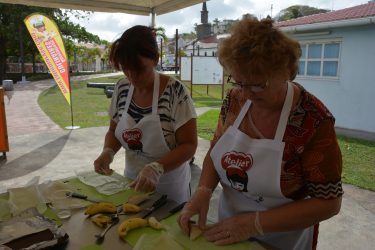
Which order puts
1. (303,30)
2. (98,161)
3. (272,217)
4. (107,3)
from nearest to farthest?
1. (272,217)
2. (98,161)
3. (107,3)
4. (303,30)

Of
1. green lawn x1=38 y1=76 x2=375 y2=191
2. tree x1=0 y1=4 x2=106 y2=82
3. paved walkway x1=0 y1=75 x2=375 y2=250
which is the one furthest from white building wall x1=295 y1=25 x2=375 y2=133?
tree x1=0 y1=4 x2=106 y2=82

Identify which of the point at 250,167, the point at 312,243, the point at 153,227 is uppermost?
the point at 250,167

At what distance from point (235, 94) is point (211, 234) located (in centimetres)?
60

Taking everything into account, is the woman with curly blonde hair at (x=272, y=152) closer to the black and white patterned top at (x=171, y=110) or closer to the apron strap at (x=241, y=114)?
the apron strap at (x=241, y=114)

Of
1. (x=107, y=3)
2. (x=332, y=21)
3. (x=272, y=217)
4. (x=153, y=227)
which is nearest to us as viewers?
(x=272, y=217)

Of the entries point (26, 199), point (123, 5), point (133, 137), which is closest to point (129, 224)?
point (26, 199)

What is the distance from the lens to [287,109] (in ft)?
4.02

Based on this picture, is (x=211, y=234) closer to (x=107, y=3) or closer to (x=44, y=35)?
(x=107, y=3)

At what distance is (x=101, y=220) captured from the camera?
4.36 feet

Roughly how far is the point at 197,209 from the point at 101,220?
39 cm

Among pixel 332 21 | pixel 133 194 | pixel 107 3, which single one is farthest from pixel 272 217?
pixel 332 21

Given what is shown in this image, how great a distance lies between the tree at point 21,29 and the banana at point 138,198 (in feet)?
61.5

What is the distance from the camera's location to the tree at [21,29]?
18.7m

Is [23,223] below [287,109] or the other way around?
below
